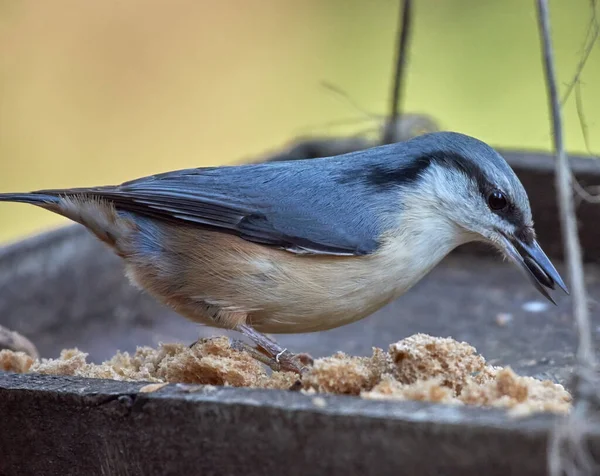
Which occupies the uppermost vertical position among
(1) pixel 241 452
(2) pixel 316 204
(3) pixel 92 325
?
(2) pixel 316 204

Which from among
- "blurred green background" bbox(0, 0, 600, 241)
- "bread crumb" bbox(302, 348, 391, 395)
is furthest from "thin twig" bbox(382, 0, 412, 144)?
"bread crumb" bbox(302, 348, 391, 395)

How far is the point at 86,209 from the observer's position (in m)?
2.91

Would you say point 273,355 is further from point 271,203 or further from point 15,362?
point 15,362

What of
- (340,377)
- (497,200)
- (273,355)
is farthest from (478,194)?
(340,377)

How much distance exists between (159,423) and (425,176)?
4.11 ft

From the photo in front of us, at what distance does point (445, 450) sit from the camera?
1618mm

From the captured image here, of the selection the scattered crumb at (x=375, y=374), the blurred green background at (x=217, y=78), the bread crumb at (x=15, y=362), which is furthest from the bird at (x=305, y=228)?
the blurred green background at (x=217, y=78)

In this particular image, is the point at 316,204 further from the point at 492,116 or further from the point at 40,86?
the point at 40,86

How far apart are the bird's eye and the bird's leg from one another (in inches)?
28.4

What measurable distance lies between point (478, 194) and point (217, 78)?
6.23m

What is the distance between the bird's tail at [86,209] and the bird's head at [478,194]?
892 millimetres

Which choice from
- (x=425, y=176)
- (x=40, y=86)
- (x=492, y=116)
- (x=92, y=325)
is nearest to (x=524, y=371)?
(x=425, y=176)

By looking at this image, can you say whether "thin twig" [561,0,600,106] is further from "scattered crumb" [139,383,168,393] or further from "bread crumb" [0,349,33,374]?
"bread crumb" [0,349,33,374]

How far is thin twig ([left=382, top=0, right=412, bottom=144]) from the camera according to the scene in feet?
14.0
